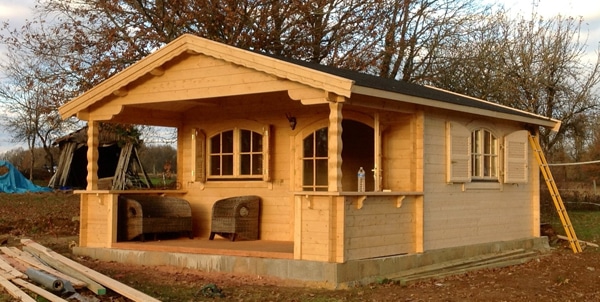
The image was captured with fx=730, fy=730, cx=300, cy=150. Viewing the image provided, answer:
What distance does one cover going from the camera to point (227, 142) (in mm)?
12523

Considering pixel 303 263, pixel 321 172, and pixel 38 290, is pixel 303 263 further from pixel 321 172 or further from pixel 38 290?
pixel 38 290

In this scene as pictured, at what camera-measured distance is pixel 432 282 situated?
9.71m

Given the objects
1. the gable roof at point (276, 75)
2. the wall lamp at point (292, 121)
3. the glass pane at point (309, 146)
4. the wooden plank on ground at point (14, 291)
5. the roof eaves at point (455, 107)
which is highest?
the gable roof at point (276, 75)

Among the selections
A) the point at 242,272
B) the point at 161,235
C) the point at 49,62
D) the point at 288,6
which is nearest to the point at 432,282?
the point at 242,272

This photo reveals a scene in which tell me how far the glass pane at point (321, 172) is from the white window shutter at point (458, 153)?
1883 mm

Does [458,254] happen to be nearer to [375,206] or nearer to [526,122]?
[375,206]

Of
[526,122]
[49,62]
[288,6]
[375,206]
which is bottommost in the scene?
[375,206]

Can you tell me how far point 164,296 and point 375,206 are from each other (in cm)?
296

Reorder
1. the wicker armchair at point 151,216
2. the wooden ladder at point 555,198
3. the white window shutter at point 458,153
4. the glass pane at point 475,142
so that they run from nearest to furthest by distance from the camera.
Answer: the white window shutter at point 458,153
the wicker armchair at point 151,216
the glass pane at point 475,142
the wooden ladder at point 555,198

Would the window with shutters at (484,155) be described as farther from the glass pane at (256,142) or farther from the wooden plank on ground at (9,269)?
the wooden plank on ground at (9,269)

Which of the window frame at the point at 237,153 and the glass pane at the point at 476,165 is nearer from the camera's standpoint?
the window frame at the point at 237,153

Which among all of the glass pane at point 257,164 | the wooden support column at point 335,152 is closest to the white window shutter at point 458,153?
the wooden support column at point 335,152

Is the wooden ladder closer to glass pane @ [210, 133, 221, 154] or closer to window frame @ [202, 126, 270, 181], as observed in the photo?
window frame @ [202, 126, 270, 181]

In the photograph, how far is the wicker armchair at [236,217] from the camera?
37.1ft
